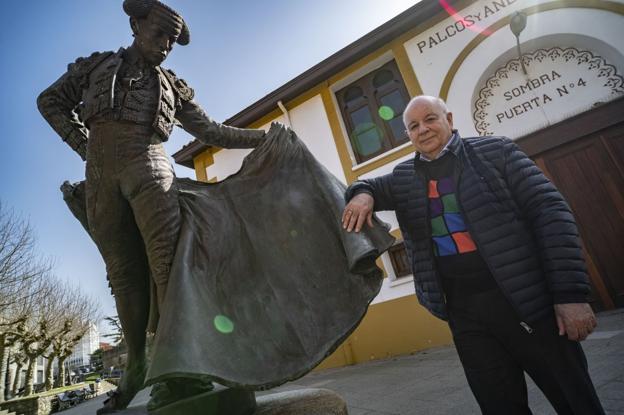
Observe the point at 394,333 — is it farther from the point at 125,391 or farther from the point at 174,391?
the point at 174,391

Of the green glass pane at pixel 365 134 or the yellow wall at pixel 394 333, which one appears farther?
the green glass pane at pixel 365 134

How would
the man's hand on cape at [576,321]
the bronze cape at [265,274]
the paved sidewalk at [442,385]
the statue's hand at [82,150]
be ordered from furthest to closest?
the paved sidewalk at [442,385], the statue's hand at [82,150], the bronze cape at [265,274], the man's hand on cape at [576,321]

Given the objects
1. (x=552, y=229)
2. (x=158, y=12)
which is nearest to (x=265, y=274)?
(x=552, y=229)

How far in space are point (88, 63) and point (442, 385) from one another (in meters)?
4.01

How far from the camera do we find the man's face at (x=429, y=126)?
166 centimetres

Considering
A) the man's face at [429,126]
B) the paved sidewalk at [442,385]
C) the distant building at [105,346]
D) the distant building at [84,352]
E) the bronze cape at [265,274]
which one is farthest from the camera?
the distant building at [84,352]

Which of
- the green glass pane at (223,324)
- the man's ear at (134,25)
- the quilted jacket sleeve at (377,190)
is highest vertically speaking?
the man's ear at (134,25)

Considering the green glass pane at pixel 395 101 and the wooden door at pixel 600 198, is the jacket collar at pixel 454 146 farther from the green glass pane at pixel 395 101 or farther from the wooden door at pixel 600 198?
the green glass pane at pixel 395 101

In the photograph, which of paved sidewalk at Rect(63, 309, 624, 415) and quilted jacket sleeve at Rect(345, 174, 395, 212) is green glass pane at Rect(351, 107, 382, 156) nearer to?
paved sidewalk at Rect(63, 309, 624, 415)

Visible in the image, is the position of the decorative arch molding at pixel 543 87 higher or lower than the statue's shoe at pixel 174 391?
higher

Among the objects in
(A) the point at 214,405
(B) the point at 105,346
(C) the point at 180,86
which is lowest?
(A) the point at 214,405

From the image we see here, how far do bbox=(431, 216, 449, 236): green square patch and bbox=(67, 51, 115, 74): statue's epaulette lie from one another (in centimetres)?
208

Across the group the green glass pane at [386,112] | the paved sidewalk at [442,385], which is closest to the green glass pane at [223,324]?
the paved sidewalk at [442,385]

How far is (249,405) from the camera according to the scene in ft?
5.50
